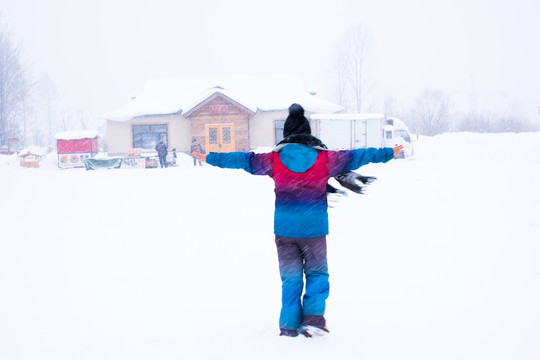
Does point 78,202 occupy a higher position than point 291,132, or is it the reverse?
point 291,132

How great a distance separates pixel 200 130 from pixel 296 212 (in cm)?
2319

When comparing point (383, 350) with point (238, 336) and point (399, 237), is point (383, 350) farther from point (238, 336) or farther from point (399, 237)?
point (399, 237)

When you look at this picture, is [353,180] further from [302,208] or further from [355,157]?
[302,208]

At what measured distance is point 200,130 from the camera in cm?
2617

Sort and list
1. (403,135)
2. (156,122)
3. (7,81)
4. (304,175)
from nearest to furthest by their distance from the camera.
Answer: (304,175)
(403,135)
(156,122)
(7,81)

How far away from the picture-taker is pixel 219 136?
2622 centimetres

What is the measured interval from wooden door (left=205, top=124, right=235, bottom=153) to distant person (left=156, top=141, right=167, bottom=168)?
4.26 meters

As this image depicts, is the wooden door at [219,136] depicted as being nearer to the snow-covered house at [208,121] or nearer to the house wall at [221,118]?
Answer: the snow-covered house at [208,121]

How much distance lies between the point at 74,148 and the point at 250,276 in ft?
74.9

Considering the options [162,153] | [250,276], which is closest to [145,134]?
[162,153]

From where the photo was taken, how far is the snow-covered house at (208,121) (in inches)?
1024

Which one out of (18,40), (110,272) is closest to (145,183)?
(110,272)

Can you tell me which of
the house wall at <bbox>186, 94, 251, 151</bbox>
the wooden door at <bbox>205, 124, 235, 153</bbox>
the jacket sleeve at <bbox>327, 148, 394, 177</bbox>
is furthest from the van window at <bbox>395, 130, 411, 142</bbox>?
the jacket sleeve at <bbox>327, 148, 394, 177</bbox>

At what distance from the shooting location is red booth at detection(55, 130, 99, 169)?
2461 cm
